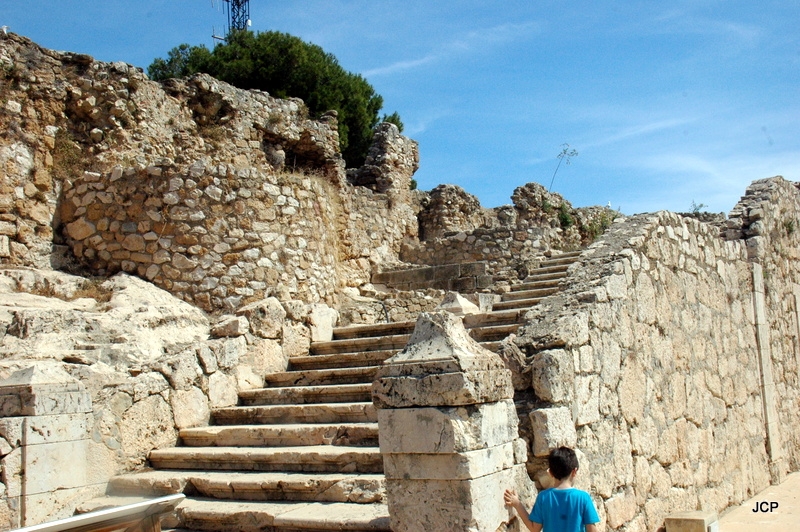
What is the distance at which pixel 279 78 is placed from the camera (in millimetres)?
23328

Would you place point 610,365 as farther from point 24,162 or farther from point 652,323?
point 24,162

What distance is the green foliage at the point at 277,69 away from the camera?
907 inches

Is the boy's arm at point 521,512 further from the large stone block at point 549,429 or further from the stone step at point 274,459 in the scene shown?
the stone step at point 274,459

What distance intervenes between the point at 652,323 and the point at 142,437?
4.41 m

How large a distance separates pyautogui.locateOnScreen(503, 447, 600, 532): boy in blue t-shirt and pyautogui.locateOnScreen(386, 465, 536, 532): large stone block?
0.12m

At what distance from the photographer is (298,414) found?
20.1ft

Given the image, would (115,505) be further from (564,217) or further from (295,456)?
(564,217)

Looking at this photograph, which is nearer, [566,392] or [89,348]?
[566,392]

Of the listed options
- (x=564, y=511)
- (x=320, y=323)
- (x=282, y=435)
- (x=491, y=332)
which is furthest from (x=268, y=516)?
(x=320, y=323)

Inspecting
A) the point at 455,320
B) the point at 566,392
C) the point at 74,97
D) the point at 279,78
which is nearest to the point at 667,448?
the point at 566,392

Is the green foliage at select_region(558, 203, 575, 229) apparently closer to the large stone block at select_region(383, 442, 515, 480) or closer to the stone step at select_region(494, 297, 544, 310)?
the stone step at select_region(494, 297, 544, 310)

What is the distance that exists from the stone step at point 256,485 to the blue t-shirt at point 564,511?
1191mm

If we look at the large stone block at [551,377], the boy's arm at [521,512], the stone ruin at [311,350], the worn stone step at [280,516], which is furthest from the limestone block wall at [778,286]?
the worn stone step at [280,516]

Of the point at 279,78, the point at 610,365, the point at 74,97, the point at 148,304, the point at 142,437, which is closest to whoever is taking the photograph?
the point at 610,365
